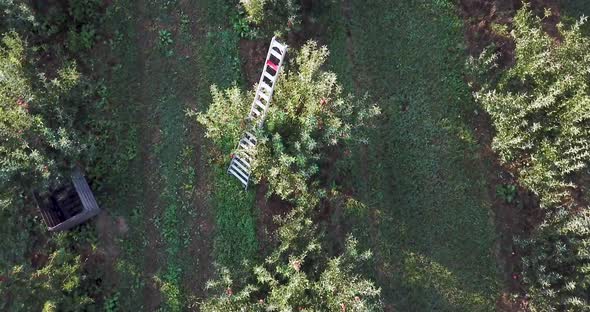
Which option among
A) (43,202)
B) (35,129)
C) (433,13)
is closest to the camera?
(35,129)

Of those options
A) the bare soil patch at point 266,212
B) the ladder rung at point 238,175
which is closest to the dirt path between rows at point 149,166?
the ladder rung at point 238,175

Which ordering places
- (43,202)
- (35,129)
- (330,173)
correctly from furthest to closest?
(330,173)
(43,202)
(35,129)

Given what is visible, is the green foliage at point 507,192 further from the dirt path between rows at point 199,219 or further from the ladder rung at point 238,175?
the dirt path between rows at point 199,219

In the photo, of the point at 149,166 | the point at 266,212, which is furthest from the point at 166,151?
the point at 266,212

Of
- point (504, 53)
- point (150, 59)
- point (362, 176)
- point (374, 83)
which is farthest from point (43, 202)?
point (504, 53)

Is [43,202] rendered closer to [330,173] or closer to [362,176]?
[330,173]
